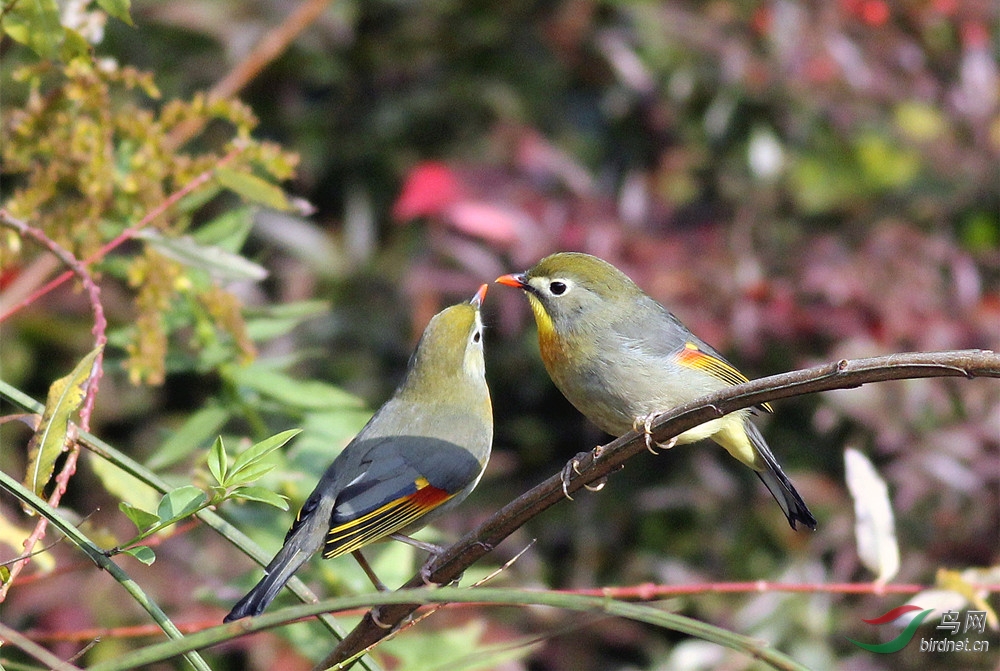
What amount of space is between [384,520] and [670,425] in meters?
1.03

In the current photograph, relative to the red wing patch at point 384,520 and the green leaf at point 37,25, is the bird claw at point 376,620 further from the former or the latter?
the green leaf at point 37,25

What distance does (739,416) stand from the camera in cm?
296

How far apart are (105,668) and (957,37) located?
481 cm

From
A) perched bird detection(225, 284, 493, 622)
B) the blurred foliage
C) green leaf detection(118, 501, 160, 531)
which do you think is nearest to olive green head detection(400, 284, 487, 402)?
perched bird detection(225, 284, 493, 622)

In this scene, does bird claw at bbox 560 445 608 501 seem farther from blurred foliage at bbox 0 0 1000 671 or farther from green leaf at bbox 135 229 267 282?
blurred foliage at bbox 0 0 1000 671

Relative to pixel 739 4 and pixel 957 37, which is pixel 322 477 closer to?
pixel 739 4

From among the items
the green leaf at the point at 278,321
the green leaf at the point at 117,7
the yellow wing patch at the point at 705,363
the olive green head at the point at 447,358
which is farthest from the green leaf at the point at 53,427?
the yellow wing patch at the point at 705,363

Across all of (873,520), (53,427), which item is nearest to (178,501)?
(53,427)

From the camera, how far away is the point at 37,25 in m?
2.03

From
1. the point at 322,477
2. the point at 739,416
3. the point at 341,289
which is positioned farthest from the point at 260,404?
the point at 341,289

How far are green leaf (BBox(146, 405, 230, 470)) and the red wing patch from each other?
0.43 meters

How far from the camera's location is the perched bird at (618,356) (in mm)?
2770

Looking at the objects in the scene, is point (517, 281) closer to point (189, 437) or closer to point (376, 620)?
point (189, 437)

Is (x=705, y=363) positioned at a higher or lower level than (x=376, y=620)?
higher
